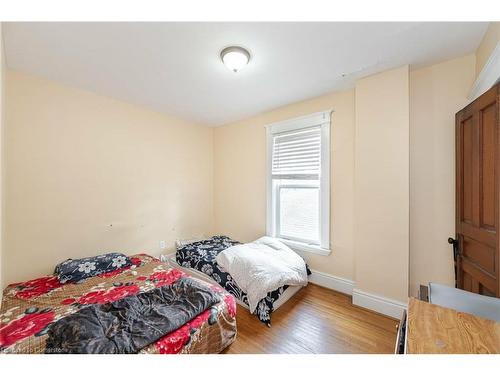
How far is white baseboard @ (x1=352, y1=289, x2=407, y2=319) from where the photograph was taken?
1.96m

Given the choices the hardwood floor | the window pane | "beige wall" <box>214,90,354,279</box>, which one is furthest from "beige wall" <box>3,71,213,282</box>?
the hardwood floor

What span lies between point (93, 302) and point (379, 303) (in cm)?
271

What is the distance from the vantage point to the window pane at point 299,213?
9.07 feet

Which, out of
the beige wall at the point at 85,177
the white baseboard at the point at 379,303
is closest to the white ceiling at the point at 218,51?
the beige wall at the point at 85,177

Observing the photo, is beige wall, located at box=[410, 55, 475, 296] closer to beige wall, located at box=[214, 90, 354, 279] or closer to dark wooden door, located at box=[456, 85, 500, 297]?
dark wooden door, located at box=[456, 85, 500, 297]

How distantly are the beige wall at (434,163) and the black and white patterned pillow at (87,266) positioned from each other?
327cm

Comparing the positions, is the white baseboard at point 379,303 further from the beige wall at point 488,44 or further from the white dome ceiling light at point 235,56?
the white dome ceiling light at point 235,56

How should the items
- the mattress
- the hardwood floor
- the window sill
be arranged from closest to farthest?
1. the hardwood floor
2. the mattress
3. the window sill

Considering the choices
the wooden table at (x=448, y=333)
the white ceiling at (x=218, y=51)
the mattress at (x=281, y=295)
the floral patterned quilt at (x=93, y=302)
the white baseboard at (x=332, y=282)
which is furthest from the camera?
the white baseboard at (x=332, y=282)

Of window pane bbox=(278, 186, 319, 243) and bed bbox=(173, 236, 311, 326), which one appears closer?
bed bbox=(173, 236, 311, 326)

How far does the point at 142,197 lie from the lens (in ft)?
9.91

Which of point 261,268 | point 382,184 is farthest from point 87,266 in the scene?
point 382,184

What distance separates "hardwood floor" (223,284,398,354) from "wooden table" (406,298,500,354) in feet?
3.04
